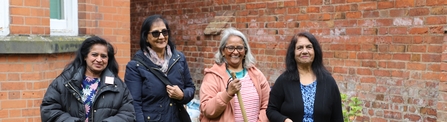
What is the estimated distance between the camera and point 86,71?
3.10 m

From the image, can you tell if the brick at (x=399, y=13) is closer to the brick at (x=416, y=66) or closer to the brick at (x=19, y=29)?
the brick at (x=416, y=66)

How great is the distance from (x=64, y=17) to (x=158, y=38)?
1.84 meters

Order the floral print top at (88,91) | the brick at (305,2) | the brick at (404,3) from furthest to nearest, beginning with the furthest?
the brick at (305,2)
the brick at (404,3)
the floral print top at (88,91)

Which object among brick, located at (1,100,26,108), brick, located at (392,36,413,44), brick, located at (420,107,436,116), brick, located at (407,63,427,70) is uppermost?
brick, located at (392,36,413,44)

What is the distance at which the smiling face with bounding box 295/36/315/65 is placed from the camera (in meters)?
3.01

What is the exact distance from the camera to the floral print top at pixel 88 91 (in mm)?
2963

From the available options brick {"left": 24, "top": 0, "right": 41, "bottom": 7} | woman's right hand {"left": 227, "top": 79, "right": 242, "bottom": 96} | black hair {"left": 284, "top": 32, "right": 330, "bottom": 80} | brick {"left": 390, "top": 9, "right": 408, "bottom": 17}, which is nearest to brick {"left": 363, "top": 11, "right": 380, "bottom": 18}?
brick {"left": 390, "top": 9, "right": 408, "bottom": 17}

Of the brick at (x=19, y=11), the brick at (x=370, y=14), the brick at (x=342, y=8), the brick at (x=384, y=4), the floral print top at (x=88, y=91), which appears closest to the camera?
the floral print top at (x=88, y=91)

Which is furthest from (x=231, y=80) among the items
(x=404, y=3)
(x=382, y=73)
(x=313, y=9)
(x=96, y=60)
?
(x=313, y=9)

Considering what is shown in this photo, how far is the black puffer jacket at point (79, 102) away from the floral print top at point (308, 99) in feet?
4.08

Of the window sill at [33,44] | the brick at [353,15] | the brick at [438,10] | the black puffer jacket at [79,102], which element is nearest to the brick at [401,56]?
the brick at [438,10]

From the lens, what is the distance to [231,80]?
10.4ft

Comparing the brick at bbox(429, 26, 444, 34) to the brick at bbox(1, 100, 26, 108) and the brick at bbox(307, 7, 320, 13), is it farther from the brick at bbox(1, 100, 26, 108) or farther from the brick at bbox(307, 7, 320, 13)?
the brick at bbox(1, 100, 26, 108)

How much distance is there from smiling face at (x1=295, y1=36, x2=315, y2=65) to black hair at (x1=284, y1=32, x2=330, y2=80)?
36mm
